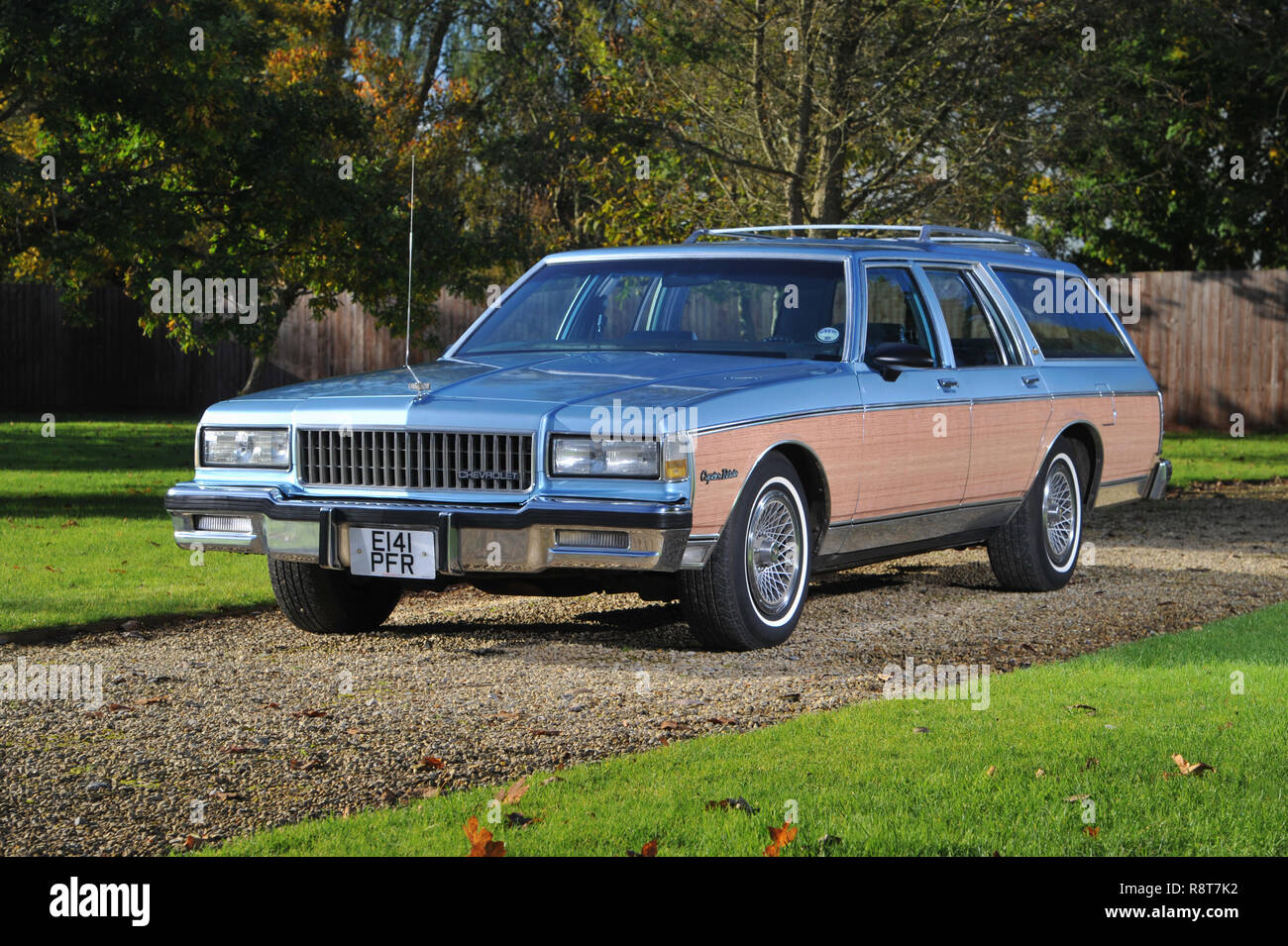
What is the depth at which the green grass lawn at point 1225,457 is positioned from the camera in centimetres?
1781

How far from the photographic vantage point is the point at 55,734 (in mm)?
5824

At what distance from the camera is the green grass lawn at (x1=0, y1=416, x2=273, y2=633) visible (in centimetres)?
891

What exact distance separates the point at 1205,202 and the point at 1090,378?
18285 millimetres

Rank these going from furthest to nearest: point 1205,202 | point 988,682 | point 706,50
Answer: point 1205,202, point 706,50, point 988,682

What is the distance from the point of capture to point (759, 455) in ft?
23.7

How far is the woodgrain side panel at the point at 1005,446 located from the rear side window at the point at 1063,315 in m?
0.56

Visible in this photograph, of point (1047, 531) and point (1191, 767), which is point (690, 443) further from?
point (1047, 531)

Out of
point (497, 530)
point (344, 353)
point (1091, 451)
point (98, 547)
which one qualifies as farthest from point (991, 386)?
point (344, 353)

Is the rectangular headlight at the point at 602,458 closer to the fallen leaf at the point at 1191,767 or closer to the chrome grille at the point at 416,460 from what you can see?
the chrome grille at the point at 416,460

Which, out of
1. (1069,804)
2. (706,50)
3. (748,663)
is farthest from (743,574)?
(706,50)

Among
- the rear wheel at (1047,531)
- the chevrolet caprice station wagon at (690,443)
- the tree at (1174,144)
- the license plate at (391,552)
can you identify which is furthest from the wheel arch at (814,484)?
the tree at (1174,144)

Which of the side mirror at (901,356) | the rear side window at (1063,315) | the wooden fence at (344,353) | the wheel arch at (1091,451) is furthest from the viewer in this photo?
the wooden fence at (344,353)

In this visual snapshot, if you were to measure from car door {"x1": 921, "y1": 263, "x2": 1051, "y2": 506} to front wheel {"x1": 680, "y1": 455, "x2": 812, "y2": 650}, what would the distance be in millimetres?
1633
